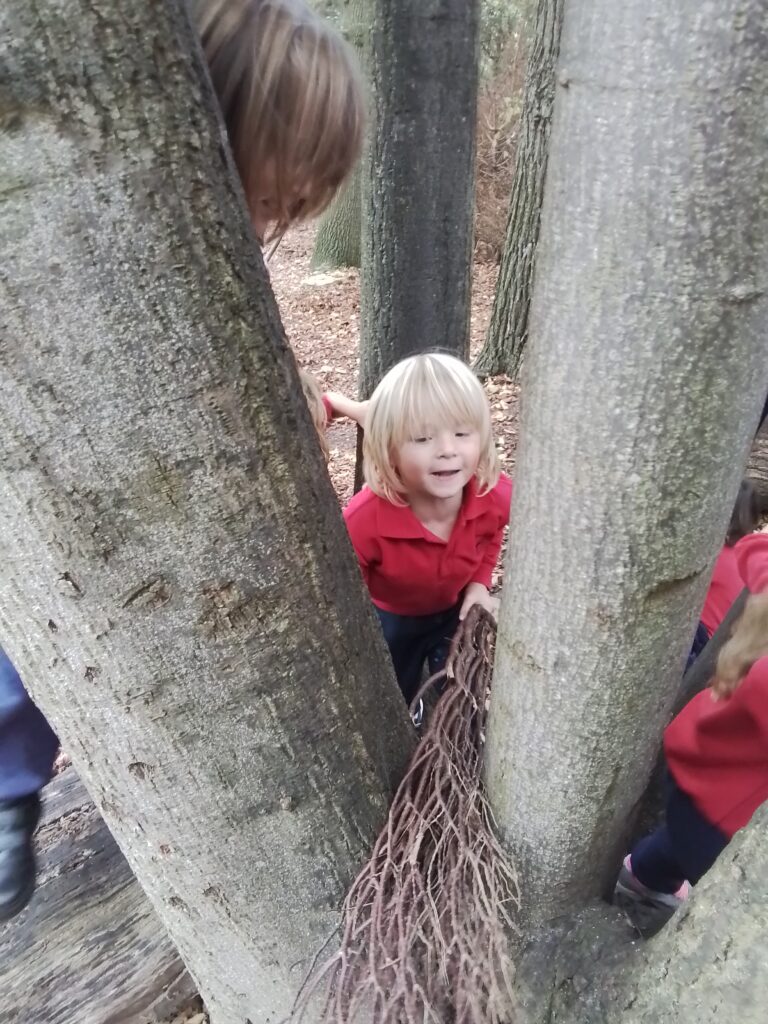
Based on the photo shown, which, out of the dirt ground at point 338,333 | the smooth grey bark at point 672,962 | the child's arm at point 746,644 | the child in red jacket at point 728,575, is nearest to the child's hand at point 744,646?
the child's arm at point 746,644

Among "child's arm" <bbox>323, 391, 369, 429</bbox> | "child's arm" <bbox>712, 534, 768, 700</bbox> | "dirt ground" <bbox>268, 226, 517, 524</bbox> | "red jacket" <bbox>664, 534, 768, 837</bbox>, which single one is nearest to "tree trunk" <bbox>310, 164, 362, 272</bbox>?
"dirt ground" <bbox>268, 226, 517, 524</bbox>

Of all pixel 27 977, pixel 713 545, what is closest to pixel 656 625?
pixel 713 545

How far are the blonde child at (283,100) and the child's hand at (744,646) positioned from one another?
1.10 meters

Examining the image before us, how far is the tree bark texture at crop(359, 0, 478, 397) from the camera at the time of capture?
1854 millimetres

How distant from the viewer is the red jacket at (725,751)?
5.03 ft

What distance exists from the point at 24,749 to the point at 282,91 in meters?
1.55

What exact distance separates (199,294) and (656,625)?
734 mm

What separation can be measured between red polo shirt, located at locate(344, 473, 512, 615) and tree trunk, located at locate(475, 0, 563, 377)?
2.64 m

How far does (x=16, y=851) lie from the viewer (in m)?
1.89

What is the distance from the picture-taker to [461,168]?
6.83 feet

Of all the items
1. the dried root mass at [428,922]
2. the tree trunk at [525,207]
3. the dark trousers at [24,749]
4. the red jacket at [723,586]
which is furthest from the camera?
the tree trunk at [525,207]

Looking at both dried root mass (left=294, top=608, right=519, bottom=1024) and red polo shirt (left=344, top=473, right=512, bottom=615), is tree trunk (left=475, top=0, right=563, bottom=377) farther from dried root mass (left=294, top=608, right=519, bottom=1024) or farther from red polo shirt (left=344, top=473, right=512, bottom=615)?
dried root mass (left=294, top=608, right=519, bottom=1024)

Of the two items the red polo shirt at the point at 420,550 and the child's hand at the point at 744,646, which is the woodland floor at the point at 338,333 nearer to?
the red polo shirt at the point at 420,550

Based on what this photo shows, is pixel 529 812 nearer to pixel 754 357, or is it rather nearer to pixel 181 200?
pixel 754 357
